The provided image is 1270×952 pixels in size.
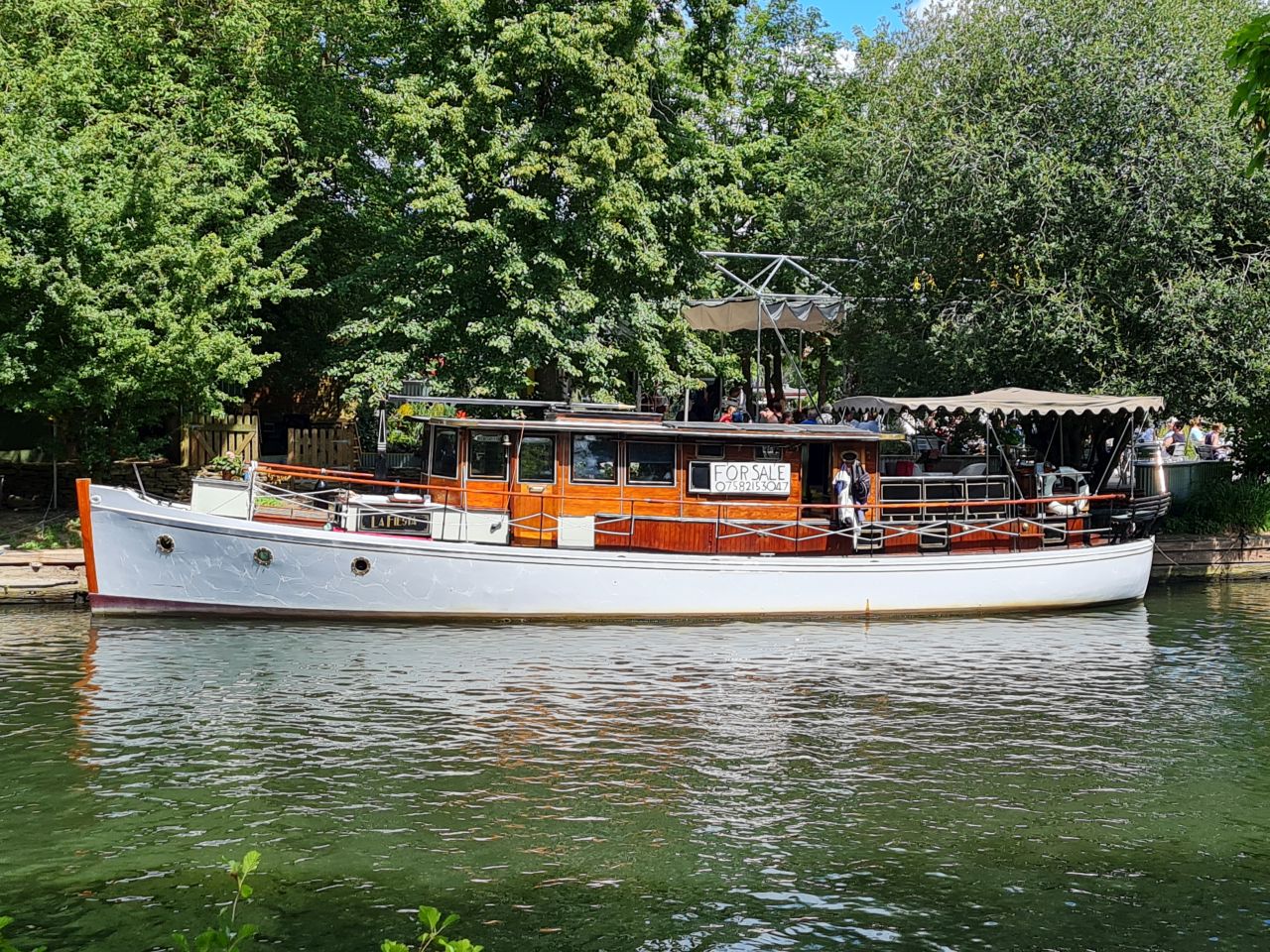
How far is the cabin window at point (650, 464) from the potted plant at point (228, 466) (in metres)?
10.9

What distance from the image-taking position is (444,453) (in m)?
20.4

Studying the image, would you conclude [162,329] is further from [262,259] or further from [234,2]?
[234,2]

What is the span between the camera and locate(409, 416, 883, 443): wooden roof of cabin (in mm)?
19844

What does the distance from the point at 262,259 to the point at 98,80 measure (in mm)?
4873

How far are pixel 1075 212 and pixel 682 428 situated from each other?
35.0ft

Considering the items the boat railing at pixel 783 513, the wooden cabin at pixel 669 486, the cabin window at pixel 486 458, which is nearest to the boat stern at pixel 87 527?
the boat railing at pixel 783 513

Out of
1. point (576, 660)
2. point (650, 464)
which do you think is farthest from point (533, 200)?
point (576, 660)

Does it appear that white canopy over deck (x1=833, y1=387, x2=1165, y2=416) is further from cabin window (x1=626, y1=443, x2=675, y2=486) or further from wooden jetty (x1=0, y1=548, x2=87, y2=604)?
wooden jetty (x1=0, y1=548, x2=87, y2=604)

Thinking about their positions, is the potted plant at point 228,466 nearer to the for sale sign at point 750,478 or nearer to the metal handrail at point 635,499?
the metal handrail at point 635,499

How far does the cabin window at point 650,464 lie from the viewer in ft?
66.8

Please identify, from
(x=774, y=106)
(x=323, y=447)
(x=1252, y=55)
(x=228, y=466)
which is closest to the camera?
(x=1252, y=55)

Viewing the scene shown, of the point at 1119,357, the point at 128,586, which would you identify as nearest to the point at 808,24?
the point at 1119,357

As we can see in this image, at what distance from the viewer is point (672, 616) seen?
792 inches

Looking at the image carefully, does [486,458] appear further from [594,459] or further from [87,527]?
[87,527]
